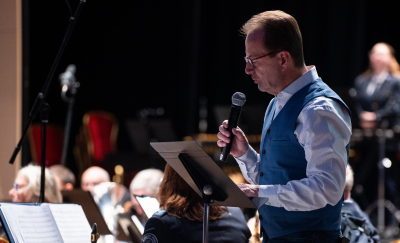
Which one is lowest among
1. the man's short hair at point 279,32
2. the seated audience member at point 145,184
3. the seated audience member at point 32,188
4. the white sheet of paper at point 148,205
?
the seated audience member at point 145,184

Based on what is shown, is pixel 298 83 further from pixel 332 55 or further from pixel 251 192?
pixel 332 55

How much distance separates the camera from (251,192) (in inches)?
64.9

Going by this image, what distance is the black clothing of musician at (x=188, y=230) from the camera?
2.38 metres

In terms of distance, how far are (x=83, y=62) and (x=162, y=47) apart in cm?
145

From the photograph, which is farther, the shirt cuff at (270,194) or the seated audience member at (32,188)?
the seated audience member at (32,188)

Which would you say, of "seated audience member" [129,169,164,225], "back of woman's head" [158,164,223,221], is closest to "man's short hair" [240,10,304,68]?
"back of woman's head" [158,164,223,221]

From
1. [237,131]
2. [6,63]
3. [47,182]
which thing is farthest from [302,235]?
[6,63]

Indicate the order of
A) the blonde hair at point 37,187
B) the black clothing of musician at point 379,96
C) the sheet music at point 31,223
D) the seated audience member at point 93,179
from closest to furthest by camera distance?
the sheet music at point 31,223, the blonde hair at point 37,187, the seated audience member at point 93,179, the black clothing of musician at point 379,96

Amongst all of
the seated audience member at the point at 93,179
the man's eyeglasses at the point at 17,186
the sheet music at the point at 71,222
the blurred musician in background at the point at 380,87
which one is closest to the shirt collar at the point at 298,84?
the sheet music at the point at 71,222

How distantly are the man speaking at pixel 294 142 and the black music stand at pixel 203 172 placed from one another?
0.25ft

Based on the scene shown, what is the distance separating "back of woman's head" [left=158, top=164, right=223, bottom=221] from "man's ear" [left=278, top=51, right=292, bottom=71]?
90cm

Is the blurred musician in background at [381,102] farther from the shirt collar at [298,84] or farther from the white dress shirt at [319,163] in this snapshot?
the white dress shirt at [319,163]

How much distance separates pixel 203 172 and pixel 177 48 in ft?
22.9

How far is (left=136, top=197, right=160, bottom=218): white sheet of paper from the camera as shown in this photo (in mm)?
2727
